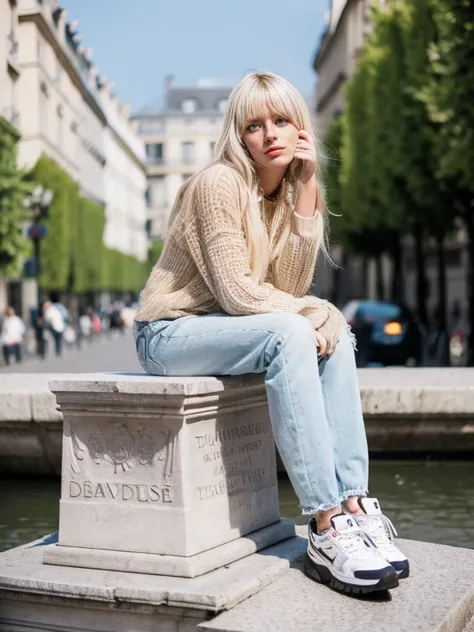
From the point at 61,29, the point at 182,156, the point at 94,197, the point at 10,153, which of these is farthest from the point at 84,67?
the point at 182,156

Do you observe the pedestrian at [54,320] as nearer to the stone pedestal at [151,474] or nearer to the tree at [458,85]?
the tree at [458,85]

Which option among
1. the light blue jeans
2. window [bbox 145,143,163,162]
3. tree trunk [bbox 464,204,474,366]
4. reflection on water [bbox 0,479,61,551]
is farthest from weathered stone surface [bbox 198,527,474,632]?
window [bbox 145,143,163,162]

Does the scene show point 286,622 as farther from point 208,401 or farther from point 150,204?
point 150,204

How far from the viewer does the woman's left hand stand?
428 cm

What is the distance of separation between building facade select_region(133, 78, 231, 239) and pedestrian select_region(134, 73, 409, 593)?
137854mm

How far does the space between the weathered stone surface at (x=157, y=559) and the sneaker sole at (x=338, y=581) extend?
25 cm

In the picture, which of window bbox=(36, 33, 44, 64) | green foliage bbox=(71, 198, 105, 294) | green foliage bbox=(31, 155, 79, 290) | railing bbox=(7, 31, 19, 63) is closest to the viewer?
railing bbox=(7, 31, 19, 63)

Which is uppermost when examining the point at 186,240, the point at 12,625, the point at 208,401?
the point at 186,240

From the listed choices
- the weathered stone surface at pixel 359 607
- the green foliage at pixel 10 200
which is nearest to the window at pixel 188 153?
the green foliage at pixel 10 200

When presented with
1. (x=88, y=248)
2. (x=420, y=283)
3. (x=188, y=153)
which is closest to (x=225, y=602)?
(x=420, y=283)

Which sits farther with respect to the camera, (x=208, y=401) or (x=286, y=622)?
(x=208, y=401)

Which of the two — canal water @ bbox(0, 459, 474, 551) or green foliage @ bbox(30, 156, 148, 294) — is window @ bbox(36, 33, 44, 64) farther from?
canal water @ bbox(0, 459, 474, 551)

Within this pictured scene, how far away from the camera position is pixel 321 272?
10688cm

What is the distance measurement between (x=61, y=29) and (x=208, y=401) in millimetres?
64882
